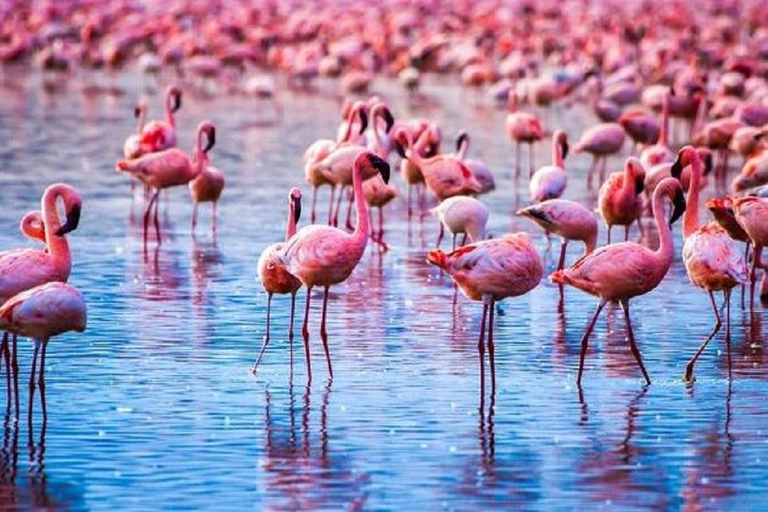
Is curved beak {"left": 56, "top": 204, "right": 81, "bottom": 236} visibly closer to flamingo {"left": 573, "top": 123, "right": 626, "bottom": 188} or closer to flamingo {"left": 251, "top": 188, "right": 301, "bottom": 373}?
flamingo {"left": 251, "top": 188, "right": 301, "bottom": 373}

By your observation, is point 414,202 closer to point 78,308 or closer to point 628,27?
point 78,308

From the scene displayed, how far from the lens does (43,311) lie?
32.1ft

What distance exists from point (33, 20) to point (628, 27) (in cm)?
1216

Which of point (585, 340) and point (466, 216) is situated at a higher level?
point (466, 216)

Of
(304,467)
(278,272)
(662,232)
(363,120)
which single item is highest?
(363,120)

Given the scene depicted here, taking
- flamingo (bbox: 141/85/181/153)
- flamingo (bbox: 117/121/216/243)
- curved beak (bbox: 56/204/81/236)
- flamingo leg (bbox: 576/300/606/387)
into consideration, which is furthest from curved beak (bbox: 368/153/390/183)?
flamingo (bbox: 141/85/181/153)

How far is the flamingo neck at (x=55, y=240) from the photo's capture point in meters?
10.8

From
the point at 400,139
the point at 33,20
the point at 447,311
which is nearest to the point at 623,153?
the point at 400,139

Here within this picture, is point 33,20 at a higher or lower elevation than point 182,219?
higher

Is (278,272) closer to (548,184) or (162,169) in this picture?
(162,169)

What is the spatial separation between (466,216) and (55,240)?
443 cm

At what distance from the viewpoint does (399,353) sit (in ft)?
39.8

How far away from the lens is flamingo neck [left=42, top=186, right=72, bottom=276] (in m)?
10.8

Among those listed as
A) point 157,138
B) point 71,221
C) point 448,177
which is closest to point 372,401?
point 71,221
